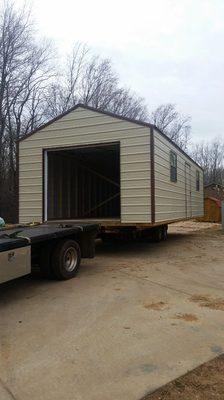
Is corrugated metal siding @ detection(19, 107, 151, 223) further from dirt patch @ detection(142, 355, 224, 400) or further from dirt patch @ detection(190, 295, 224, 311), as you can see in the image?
dirt patch @ detection(142, 355, 224, 400)

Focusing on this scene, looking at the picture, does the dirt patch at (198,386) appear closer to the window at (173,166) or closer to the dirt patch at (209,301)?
the dirt patch at (209,301)

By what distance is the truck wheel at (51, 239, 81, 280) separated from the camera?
323 inches

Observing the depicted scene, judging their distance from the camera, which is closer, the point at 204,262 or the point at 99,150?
the point at 204,262

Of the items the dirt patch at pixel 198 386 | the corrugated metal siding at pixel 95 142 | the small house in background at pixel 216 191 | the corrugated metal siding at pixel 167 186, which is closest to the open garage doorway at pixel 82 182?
the corrugated metal siding at pixel 95 142

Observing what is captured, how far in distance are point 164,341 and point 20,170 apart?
888 centimetres

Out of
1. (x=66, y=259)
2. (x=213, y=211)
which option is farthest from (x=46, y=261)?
(x=213, y=211)

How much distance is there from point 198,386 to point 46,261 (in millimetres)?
4803

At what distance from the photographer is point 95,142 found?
12.0m

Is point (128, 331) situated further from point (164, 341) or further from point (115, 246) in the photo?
point (115, 246)

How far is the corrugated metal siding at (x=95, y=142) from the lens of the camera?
11.3 metres

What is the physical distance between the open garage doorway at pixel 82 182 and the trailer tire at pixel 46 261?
4520mm

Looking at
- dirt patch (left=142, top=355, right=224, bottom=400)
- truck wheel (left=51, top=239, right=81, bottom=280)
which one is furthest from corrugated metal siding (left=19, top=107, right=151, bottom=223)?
dirt patch (left=142, top=355, right=224, bottom=400)

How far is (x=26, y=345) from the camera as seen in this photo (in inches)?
193

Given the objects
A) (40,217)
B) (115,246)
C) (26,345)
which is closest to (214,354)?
(26,345)
